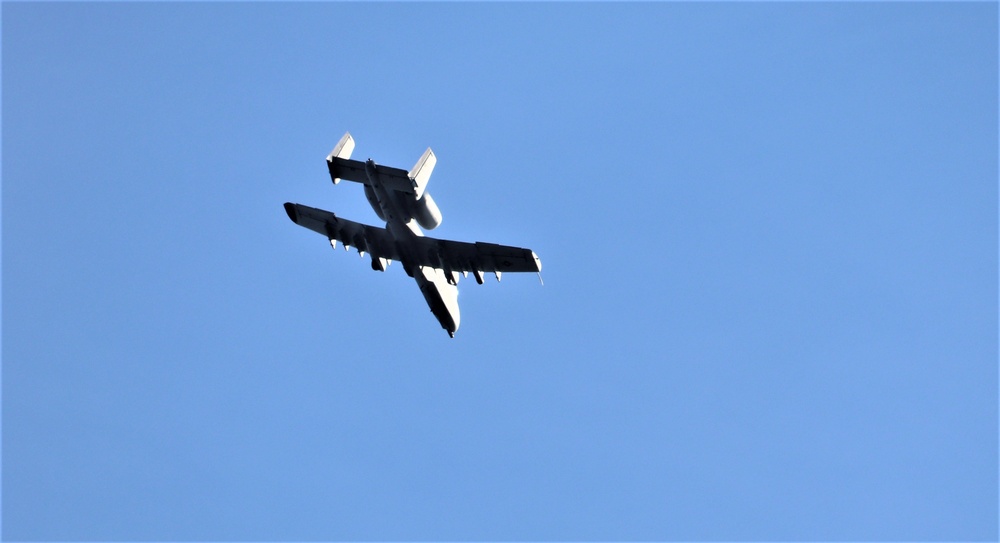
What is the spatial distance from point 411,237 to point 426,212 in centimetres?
282

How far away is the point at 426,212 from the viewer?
39938mm

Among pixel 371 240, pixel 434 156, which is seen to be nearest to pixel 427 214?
pixel 434 156

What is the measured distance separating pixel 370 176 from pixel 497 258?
6.22 m

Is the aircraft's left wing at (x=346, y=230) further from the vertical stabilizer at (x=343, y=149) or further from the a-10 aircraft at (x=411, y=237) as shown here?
the vertical stabilizer at (x=343, y=149)

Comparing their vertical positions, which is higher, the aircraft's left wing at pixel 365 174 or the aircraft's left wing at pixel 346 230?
the aircraft's left wing at pixel 346 230

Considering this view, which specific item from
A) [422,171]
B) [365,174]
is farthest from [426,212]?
[365,174]

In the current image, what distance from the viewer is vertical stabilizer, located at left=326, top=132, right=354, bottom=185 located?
40750 millimetres

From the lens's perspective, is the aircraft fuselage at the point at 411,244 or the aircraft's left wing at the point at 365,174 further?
the aircraft fuselage at the point at 411,244

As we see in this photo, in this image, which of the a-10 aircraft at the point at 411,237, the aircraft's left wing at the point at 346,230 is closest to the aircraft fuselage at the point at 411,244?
the a-10 aircraft at the point at 411,237

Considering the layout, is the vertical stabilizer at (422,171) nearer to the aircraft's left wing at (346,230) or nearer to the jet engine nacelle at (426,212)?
the jet engine nacelle at (426,212)

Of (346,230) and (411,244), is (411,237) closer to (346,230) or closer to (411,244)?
(411,244)

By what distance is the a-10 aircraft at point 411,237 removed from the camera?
39594 mm

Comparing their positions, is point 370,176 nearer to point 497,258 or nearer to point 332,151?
point 332,151

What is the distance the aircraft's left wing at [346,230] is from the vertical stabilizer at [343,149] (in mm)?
3536
